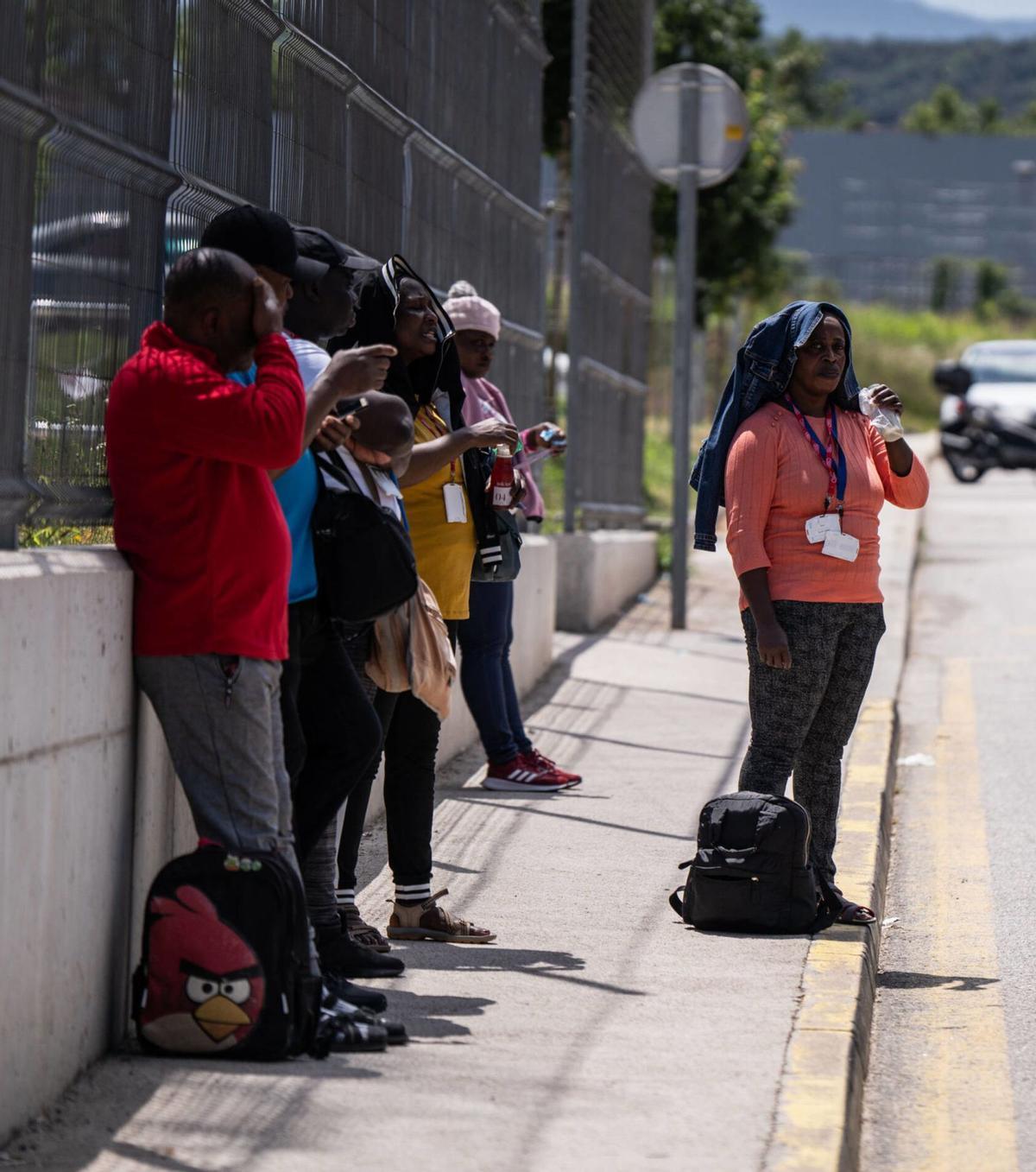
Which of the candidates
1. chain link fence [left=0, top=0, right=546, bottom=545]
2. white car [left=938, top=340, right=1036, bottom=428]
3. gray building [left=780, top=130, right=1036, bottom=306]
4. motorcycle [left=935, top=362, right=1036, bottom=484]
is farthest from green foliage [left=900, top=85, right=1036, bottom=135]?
A: chain link fence [left=0, top=0, right=546, bottom=545]

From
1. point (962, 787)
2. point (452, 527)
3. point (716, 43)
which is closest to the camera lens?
point (452, 527)

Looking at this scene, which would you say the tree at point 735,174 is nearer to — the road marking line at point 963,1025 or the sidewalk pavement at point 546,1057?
the road marking line at point 963,1025

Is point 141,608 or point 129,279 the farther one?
point 129,279

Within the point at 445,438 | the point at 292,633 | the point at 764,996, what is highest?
the point at 445,438

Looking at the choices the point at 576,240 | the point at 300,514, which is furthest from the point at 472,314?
the point at 576,240

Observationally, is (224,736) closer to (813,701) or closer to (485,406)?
(813,701)

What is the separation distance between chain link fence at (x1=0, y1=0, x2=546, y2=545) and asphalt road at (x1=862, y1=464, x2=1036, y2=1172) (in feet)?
7.76

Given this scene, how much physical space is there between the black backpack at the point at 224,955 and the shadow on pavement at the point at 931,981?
7.03 ft

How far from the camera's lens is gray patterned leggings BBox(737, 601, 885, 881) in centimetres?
565

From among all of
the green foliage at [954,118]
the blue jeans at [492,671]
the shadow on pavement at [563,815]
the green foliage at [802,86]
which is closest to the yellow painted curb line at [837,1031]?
the shadow on pavement at [563,815]

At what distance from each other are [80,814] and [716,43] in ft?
63.0

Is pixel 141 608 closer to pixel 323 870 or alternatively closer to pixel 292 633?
pixel 292 633

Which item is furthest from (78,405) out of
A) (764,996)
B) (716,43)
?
(716,43)

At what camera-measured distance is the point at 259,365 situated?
4.03 m
